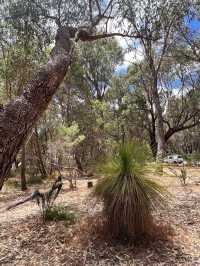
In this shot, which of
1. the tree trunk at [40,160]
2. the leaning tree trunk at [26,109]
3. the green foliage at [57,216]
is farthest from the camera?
the tree trunk at [40,160]

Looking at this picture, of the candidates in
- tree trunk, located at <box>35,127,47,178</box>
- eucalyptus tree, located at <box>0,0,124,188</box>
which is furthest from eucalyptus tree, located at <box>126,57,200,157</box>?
eucalyptus tree, located at <box>0,0,124,188</box>

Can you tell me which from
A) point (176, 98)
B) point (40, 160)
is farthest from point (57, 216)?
point (176, 98)

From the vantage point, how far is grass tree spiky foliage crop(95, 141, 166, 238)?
3961mm

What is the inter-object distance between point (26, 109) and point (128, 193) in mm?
1672

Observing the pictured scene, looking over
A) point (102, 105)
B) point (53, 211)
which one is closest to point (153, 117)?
point (102, 105)

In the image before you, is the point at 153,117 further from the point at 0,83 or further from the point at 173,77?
the point at 0,83

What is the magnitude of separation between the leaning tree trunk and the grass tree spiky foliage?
4.30ft

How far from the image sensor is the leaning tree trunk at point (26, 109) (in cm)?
258

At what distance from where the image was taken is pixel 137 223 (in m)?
4.00

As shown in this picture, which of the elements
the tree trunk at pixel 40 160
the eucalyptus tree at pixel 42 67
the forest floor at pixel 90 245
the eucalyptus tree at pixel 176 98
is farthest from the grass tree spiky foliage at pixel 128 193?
the eucalyptus tree at pixel 176 98

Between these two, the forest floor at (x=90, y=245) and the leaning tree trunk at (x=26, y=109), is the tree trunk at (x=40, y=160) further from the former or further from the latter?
the leaning tree trunk at (x=26, y=109)

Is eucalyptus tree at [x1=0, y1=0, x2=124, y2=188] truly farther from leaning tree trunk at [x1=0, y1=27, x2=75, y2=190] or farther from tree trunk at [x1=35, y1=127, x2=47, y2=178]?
tree trunk at [x1=35, y1=127, x2=47, y2=178]

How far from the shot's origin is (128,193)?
13.0 ft

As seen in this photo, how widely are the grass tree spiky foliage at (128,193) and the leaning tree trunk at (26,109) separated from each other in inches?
51.6
